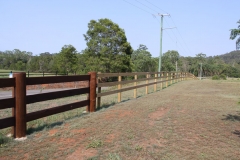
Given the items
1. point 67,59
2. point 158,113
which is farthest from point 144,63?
point 158,113

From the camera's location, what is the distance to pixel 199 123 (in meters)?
5.30

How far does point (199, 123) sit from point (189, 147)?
169 cm

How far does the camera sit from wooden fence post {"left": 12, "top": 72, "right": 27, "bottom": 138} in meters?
4.10

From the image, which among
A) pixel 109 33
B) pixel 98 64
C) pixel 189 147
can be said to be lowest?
pixel 189 147

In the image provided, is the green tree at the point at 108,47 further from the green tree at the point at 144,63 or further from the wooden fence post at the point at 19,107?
the wooden fence post at the point at 19,107

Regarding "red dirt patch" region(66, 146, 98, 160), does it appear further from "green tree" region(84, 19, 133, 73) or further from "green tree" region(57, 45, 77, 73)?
"green tree" region(57, 45, 77, 73)

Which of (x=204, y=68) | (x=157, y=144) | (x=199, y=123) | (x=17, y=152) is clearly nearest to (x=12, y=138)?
(x=17, y=152)

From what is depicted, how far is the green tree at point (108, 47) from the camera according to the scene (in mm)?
34125

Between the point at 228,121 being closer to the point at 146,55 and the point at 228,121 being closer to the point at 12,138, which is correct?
the point at 12,138

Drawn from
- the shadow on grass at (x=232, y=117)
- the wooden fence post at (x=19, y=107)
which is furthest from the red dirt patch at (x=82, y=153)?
the shadow on grass at (x=232, y=117)

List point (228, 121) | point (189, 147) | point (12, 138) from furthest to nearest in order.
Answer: point (228, 121), point (12, 138), point (189, 147)

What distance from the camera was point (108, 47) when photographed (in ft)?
113

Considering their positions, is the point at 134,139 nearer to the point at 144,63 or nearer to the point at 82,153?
the point at 82,153

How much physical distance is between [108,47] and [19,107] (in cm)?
3078
